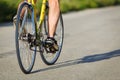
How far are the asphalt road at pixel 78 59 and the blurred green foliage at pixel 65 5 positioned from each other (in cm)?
391

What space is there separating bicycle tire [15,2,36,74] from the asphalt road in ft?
0.49

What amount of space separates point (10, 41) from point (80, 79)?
14.0 ft

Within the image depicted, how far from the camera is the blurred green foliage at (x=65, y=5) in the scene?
16.4 m

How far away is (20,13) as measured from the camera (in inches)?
245

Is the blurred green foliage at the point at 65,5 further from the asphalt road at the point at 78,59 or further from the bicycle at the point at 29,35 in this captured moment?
the bicycle at the point at 29,35

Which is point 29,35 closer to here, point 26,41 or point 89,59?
point 26,41

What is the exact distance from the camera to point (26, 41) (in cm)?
653

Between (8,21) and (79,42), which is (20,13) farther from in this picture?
(8,21)

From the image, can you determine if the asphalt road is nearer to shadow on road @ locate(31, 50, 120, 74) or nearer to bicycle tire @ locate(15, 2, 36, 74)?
shadow on road @ locate(31, 50, 120, 74)

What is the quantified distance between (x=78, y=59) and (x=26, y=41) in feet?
5.36

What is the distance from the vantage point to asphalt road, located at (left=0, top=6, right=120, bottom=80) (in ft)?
21.3

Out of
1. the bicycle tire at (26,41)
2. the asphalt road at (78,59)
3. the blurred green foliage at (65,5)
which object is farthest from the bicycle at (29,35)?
the blurred green foliage at (65,5)

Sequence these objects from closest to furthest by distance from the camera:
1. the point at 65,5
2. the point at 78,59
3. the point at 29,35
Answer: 1. the point at 29,35
2. the point at 78,59
3. the point at 65,5

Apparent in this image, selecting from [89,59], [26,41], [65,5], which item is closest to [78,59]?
[89,59]
